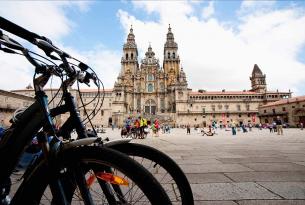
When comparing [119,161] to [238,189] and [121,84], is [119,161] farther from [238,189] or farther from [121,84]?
[121,84]

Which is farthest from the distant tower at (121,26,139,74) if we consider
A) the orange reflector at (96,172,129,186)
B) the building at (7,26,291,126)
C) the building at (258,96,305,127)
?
the orange reflector at (96,172,129,186)

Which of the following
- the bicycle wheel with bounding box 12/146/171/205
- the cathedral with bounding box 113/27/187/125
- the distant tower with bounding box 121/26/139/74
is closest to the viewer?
the bicycle wheel with bounding box 12/146/171/205

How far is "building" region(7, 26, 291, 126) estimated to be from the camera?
2520 inches

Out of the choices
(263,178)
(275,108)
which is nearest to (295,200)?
(263,178)

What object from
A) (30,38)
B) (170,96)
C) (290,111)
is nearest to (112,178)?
(30,38)

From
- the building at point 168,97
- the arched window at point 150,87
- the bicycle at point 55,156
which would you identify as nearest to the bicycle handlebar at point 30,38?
the bicycle at point 55,156

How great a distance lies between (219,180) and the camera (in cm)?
329

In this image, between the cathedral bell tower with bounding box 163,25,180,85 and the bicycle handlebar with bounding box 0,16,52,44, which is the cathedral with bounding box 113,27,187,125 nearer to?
the cathedral bell tower with bounding box 163,25,180,85

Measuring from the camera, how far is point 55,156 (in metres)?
1.19

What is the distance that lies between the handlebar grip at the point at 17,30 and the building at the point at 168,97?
59.6 m

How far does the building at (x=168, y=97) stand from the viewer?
6400 cm

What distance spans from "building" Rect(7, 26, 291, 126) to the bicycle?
5949 centimetres

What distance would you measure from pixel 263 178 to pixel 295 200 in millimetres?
1014

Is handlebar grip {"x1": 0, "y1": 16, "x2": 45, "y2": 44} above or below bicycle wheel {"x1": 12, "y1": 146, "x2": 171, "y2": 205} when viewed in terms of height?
above
